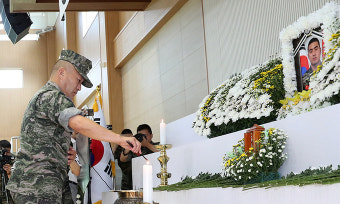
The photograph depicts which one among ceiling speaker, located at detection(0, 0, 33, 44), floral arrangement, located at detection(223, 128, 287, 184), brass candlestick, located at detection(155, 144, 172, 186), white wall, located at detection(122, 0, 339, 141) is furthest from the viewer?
ceiling speaker, located at detection(0, 0, 33, 44)

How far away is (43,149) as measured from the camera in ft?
10.5

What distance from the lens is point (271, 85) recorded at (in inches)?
142

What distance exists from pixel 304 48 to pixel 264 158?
1079mm

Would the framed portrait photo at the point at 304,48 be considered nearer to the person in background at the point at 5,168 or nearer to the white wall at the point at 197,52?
the white wall at the point at 197,52

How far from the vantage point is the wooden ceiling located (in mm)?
8406

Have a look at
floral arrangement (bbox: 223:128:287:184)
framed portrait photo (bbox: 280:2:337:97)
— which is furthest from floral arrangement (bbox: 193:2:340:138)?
floral arrangement (bbox: 223:128:287:184)

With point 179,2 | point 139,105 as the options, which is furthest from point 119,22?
point 179,2

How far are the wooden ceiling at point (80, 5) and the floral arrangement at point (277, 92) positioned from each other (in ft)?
16.1

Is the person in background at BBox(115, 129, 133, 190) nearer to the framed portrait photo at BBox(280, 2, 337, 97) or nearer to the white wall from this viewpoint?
the white wall

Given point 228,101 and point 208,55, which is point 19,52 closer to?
point 208,55

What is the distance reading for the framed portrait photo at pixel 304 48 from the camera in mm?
3347

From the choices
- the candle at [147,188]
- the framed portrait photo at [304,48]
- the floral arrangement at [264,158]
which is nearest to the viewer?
the candle at [147,188]

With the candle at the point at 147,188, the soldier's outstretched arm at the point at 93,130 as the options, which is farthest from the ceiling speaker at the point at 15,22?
the candle at the point at 147,188

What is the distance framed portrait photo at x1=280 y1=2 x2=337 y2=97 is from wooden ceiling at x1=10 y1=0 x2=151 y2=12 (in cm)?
543
